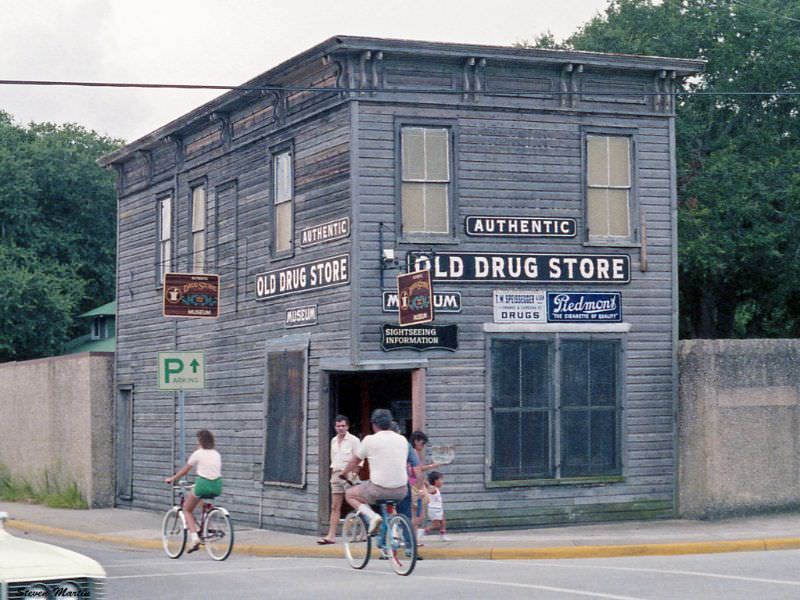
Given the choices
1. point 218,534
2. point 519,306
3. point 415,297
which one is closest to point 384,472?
point 218,534

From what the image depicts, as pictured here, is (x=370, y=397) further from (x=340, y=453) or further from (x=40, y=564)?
(x=40, y=564)

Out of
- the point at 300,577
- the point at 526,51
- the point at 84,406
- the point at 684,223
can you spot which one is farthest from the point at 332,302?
the point at 684,223

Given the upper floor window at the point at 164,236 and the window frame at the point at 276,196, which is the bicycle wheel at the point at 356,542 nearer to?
the window frame at the point at 276,196

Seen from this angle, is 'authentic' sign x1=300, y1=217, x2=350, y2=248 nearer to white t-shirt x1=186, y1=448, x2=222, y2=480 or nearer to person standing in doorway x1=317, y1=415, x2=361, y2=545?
person standing in doorway x1=317, y1=415, x2=361, y2=545

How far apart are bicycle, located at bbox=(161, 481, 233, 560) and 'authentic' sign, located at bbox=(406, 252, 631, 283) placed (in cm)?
530

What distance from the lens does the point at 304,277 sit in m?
23.6

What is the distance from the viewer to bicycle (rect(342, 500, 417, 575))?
16000 mm

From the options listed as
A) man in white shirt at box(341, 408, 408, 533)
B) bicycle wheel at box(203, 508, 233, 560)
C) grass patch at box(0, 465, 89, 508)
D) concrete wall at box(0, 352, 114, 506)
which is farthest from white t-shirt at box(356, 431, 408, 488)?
grass patch at box(0, 465, 89, 508)

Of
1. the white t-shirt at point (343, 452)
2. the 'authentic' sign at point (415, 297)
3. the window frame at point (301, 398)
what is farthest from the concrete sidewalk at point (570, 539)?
the 'authentic' sign at point (415, 297)

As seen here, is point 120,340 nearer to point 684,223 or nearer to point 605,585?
point 684,223

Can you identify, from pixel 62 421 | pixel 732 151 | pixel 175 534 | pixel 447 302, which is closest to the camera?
pixel 175 534

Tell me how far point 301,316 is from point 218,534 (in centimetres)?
568

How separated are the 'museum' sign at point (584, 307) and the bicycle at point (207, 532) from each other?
6.59 metres

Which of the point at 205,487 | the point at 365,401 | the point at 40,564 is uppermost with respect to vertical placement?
the point at 365,401
